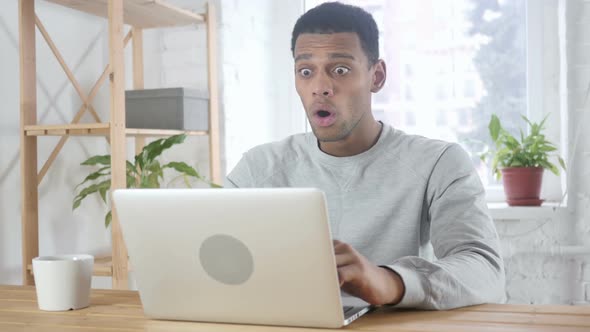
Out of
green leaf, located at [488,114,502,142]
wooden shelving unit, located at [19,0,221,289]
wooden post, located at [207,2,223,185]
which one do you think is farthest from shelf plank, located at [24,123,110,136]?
green leaf, located at [488,114,502,142]

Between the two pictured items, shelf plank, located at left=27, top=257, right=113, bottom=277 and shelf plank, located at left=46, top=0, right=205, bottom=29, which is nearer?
shelf plank, located at left=27, top=257, right=113, bottom=277

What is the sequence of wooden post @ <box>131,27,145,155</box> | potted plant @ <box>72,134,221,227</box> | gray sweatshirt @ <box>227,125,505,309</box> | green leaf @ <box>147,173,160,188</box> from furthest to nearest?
wooden post @ <box>131,27,145,155</box> → green leaf @ <box>147,173,160,188</box> → potted plant @ <box>72,134,221,227</box> → gray sweatshirt @ <box>227,125,505,309</box>

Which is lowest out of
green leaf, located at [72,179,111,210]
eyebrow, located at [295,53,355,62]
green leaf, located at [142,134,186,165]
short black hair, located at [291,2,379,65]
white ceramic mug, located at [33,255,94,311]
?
white ceramic mug, located at [33,255,94,311]

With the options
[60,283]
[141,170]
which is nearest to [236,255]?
[60,283]

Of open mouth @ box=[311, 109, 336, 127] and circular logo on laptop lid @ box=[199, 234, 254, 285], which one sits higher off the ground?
open mouth @ box=[311, 109, 336, 127]

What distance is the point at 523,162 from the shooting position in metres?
2.60

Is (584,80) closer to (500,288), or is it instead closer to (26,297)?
(500,288)

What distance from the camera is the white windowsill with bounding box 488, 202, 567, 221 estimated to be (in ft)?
8.44

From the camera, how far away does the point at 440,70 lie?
2.86m

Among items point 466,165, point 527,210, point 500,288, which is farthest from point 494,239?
point 527,210

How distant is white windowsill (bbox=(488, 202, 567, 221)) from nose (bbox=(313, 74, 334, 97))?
1212 mm

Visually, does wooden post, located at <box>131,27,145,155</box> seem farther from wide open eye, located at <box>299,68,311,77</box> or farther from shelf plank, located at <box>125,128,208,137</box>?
wide open eye, located at <box>299,68,311,77</box>

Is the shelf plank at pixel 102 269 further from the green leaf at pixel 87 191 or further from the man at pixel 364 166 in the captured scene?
the man at pixel 364 166

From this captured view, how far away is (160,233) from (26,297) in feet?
1.57
